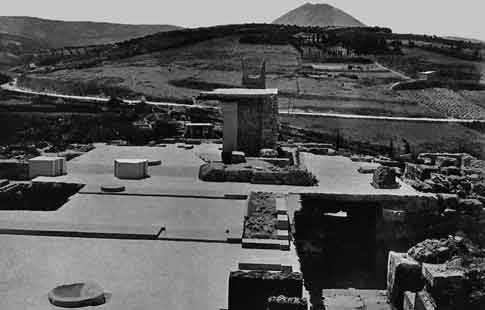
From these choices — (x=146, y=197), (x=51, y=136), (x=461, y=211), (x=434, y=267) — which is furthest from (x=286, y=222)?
(x=51, y=136)

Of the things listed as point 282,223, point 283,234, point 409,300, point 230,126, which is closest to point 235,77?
Result: point 230,126

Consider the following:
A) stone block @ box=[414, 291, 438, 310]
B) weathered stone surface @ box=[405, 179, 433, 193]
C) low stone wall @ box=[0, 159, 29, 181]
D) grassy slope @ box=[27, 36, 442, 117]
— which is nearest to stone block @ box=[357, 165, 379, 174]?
weathered stone surface @ box=[405, 179, 433, 193]

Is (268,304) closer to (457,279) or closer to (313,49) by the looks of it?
(457,279)

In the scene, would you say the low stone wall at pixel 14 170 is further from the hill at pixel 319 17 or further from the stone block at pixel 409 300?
the hill at pixel 319 17

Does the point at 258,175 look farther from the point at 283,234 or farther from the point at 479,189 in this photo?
the point at 479,189

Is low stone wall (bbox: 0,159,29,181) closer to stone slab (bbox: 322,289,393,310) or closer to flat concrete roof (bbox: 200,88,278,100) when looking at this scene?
flat concrete roof (bbox: 200,88,278,100)

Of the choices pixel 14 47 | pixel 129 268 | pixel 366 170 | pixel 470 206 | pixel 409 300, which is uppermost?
pixel 14 47
